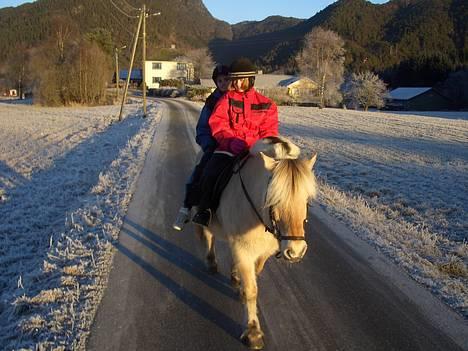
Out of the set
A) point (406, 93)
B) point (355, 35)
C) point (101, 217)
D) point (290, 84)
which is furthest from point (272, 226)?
point (355, 35)

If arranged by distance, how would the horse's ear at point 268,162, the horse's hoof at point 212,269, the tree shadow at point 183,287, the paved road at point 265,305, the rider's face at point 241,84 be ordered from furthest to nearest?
the horse's hoof at point 212,269, the rider's face at point 241,84, the tree shadow at point 183,287, the paved road at point 265,305, the horse's ear at point 268,162

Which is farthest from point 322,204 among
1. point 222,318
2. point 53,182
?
point 53,182

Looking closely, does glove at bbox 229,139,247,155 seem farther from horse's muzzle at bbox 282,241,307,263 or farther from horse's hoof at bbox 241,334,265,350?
horse's hoof at bbox 241,334,265,350

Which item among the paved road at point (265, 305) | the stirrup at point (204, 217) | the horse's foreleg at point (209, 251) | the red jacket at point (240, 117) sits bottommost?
the paved road at point (265, 305)

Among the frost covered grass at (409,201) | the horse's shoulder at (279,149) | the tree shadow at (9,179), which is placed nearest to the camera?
the horse's shoulder at (279,149)

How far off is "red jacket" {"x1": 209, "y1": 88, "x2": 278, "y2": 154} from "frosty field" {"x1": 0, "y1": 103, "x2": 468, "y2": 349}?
221cm

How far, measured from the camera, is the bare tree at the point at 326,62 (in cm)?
6825

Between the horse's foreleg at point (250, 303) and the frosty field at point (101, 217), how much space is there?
1.52 m

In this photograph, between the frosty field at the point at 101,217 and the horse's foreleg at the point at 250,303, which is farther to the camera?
the frosty field at the point at 101,217

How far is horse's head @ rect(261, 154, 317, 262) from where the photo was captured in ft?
9.49

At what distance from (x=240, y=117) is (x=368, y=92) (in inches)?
2625

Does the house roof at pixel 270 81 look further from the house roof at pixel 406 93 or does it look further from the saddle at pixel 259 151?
the saddle at pixel 259 151

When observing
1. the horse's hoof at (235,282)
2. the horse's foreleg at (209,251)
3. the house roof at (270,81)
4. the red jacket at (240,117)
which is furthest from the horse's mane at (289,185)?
the house roof at (270,81)

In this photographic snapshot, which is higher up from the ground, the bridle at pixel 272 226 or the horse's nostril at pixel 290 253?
the bridle at pixel 272 226
